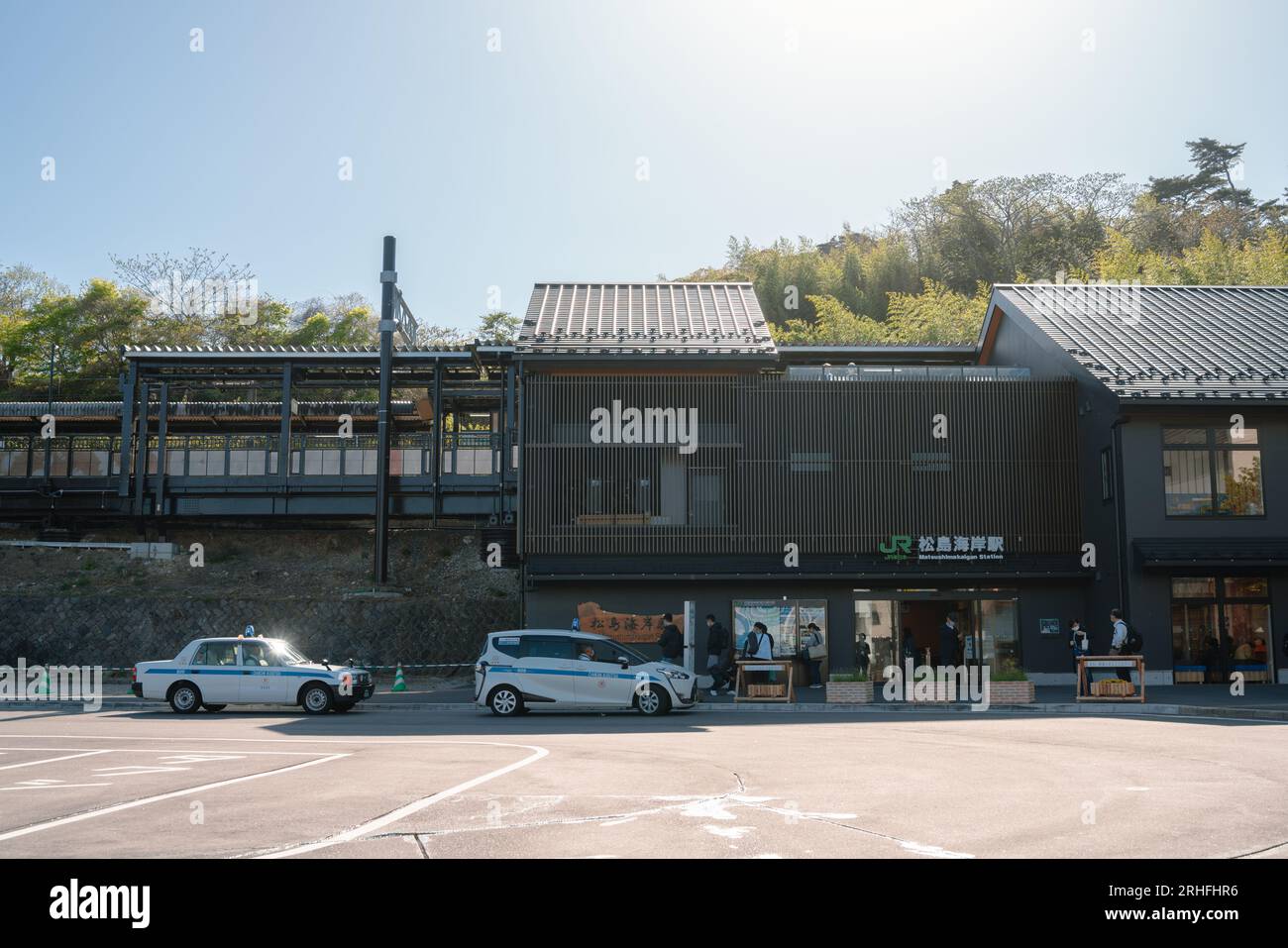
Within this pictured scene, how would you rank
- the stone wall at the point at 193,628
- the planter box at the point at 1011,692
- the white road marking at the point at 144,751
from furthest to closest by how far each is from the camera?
the stone wall at the point at 193,628 < the planter box at the point at 1011,692 < the white road marking at the point at 144,751

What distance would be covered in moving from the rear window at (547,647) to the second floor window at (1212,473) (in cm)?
1528

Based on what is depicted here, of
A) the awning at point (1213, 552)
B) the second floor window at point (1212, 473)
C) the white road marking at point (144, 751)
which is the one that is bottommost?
the white road marking at point (144, 751)

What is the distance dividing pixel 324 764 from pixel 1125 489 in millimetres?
20970

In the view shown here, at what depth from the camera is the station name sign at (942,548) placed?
28984 mm

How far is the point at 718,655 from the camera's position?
2612 cm

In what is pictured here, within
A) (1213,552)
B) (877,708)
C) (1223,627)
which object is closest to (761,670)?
(877,708)

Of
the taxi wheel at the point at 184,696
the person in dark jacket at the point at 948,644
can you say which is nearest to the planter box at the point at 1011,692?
the person in dark jacket at the point at 948,644

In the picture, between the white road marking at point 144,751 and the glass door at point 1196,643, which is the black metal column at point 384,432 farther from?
the glass door at point 1196,643

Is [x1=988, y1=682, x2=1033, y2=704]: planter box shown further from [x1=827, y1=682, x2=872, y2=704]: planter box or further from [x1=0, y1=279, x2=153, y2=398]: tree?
[x1=0, y1=279, x2=153, y2=398]: tree

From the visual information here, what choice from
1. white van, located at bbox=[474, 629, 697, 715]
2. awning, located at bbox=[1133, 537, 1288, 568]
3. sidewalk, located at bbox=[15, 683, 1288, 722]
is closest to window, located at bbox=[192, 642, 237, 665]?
sidewalk, located at bbox=[15, 683, 1288, 722]

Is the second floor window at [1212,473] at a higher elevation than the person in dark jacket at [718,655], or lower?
higher

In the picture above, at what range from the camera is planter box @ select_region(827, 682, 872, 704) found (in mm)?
23109

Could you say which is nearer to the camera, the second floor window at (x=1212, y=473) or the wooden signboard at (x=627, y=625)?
the second floor window at (x=1212, y=473)
